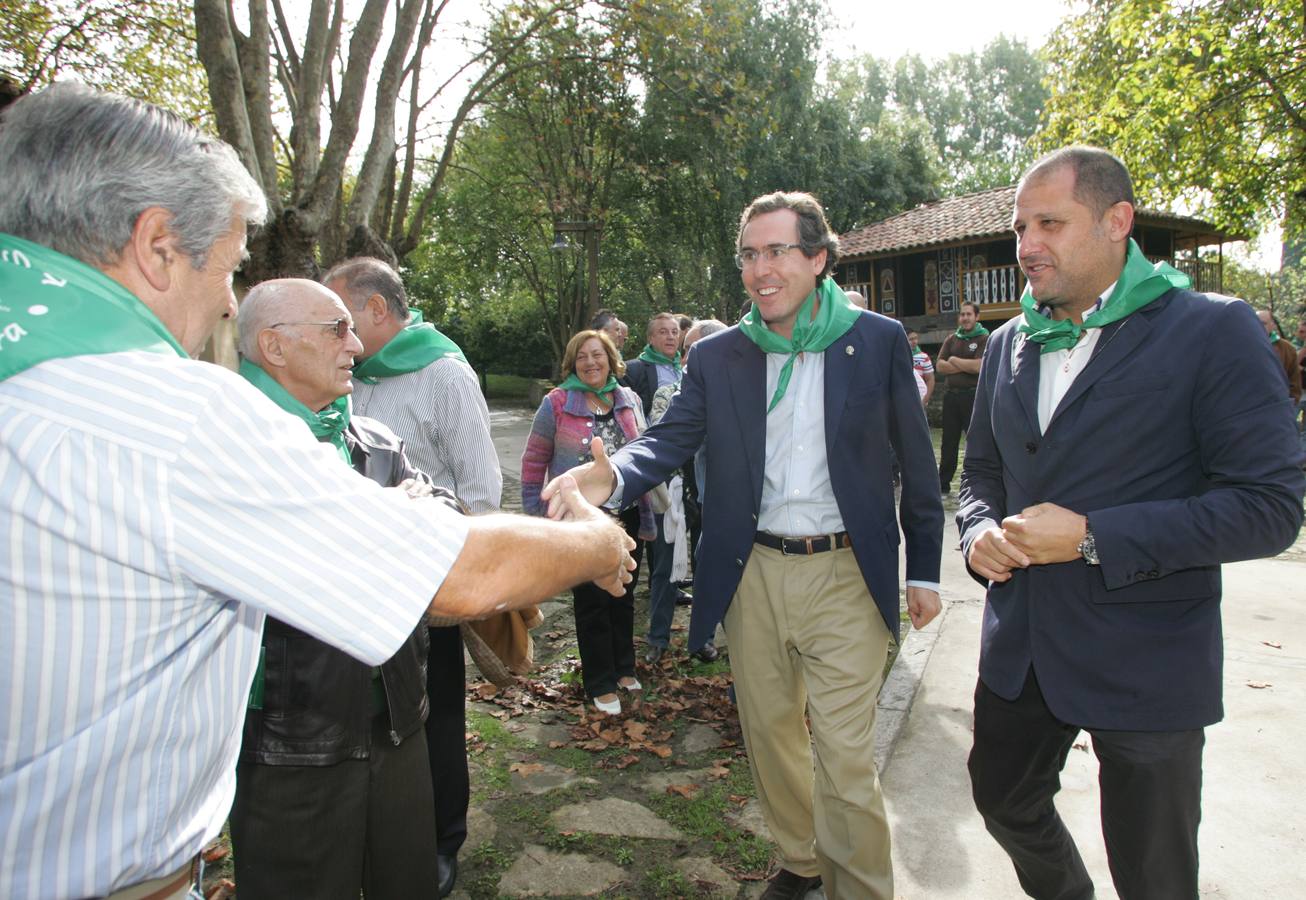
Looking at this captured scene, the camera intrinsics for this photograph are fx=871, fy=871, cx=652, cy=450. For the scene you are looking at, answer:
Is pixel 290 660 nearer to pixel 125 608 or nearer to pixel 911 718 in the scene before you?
pixel 125 608

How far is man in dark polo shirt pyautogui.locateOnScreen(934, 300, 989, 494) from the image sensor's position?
10.1 m

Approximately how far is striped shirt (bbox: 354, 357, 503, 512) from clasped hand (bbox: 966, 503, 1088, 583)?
2091 mm

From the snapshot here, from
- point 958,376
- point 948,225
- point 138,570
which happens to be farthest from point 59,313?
point 948,225

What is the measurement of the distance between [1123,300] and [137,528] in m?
2.36

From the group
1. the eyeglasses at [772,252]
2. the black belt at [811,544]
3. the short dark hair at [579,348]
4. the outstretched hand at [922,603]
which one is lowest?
the outstretched hand at [922,603]

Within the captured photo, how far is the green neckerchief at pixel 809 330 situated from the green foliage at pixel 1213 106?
16.3 meters

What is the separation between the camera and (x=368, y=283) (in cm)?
358

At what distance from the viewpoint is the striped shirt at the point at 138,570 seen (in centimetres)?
114

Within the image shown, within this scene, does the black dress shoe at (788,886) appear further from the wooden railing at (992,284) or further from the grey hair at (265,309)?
the wooden railing at (992,284)

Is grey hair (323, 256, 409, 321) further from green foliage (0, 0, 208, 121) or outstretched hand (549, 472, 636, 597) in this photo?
green foliage (0, 0, 208, 121)

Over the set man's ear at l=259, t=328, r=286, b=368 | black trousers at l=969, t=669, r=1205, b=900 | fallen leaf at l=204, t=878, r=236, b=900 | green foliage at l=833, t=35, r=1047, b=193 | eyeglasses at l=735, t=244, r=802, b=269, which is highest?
green foliage at l=833, t=35, r=1047, b=193

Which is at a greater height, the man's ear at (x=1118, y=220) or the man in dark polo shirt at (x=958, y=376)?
the man's ear at (x=1118, y=220)

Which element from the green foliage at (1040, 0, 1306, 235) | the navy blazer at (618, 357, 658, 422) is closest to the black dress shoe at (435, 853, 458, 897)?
the navy blazer at (618, 357, 658, 422)

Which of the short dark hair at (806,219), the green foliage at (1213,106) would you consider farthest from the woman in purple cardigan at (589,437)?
the green foliage at (1213,106)
